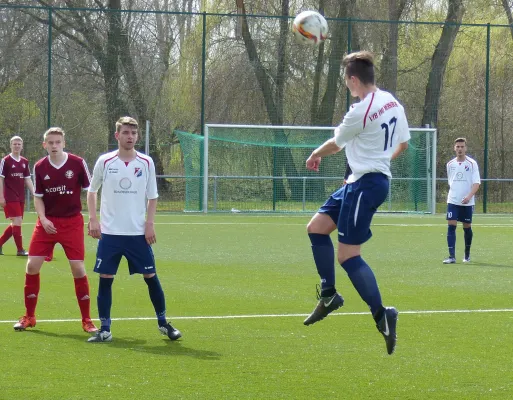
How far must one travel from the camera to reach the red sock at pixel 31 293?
8.70 m

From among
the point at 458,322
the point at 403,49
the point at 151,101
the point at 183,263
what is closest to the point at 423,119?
the point at 403,49

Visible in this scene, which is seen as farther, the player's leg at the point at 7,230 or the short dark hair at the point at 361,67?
the player's leg at the point at 7,230

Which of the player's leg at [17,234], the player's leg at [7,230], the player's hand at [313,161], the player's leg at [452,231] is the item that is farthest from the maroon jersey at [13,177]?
the player's hand at [313,161]

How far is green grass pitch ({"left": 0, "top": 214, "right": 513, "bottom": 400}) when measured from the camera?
6.41 m

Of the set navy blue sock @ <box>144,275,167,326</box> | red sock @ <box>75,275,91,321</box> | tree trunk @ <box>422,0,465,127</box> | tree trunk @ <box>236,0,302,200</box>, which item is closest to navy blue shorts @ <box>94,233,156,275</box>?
navy blue sock @ <box>144,275,167,326</box>

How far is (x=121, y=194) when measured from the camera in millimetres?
8180

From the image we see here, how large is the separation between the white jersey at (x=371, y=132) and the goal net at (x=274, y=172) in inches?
843

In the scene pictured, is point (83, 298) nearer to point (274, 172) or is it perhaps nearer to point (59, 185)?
point (59, 185)

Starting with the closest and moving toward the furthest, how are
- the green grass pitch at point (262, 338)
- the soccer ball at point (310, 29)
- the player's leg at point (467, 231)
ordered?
the green grass pitch at point (262, 338) → the soccer ball at point (310, 29) → the player's leg at point (467, 231)

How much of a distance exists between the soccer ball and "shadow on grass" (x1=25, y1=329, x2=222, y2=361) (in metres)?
2.74

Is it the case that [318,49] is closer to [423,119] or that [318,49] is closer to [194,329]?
[423,119]

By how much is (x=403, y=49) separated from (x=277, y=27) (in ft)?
15.0

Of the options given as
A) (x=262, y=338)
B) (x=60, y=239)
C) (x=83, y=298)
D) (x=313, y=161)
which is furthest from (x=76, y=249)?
(x=313, y=161)

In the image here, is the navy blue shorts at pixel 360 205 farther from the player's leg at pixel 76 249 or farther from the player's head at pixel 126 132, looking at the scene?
the player's leg at pixel 76 249
